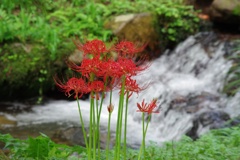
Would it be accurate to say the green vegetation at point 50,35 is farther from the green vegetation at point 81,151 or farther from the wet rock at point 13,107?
the green vegetation at point 81,151

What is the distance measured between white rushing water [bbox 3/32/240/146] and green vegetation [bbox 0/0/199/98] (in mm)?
433

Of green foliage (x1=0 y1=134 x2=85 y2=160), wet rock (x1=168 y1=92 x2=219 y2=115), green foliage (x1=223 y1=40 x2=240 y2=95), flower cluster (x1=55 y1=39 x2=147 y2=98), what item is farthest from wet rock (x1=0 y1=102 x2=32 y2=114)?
flower cluster (x1=55 y1=39 x2=147 y2=98)

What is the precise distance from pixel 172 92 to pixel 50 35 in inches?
95.7

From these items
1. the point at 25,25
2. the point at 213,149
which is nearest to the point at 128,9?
the point at 25,25

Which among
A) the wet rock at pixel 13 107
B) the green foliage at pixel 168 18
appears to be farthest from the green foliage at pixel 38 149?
the green foliage at pixel 168 18

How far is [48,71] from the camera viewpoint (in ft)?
24.4

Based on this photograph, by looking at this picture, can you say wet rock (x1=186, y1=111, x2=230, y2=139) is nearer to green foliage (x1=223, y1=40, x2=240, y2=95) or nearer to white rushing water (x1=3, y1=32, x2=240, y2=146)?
white rushing water (x1=3, y1=32, x2=240, y2=146)

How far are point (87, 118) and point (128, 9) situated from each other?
11.4 ft

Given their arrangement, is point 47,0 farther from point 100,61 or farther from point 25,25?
point 25,25

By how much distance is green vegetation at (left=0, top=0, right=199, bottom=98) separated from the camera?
24.0ft

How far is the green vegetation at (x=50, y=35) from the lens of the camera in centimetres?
733

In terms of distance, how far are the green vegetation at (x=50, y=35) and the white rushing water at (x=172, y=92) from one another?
0.43m

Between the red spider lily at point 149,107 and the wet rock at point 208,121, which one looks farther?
the wet rock at point 208,121

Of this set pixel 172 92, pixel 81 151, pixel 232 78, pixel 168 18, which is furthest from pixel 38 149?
pixel 168 18
